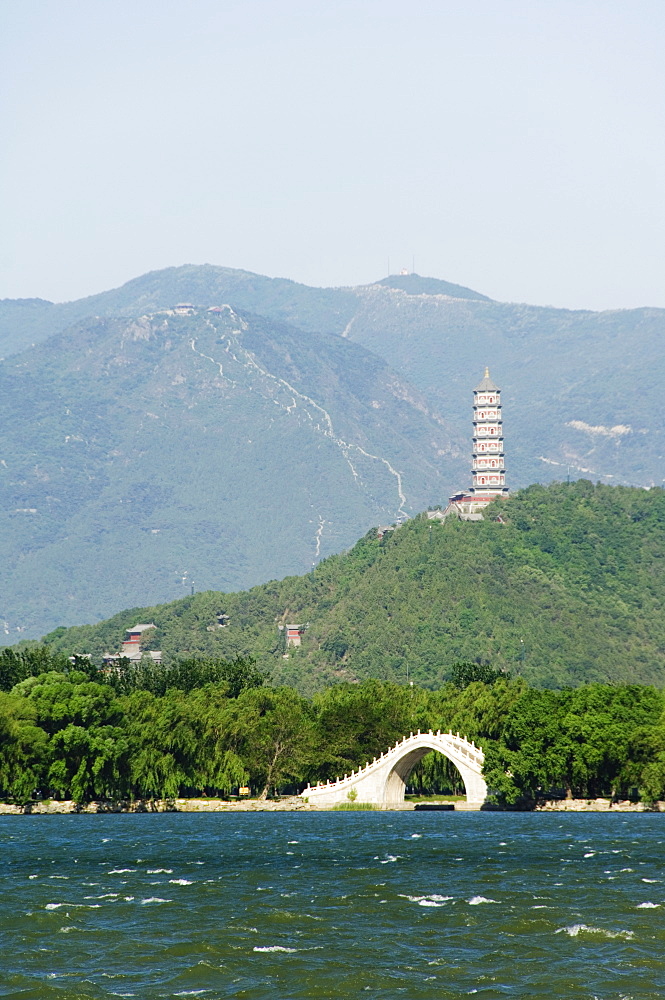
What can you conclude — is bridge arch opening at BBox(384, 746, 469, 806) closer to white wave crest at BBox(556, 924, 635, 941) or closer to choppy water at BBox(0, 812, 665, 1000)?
choppy water at BBox(0, 812, 665, 1000)

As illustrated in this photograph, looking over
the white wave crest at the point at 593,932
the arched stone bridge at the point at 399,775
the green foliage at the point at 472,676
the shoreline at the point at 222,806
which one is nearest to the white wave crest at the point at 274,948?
the white wave crest at the point at 593,932

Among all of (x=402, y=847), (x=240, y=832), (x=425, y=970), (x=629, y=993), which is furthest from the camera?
(x=240, y=832)

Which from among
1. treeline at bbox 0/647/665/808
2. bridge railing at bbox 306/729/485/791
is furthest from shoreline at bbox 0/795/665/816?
bridge railing at bbox 306/729/485/791

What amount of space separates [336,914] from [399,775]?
223 ft

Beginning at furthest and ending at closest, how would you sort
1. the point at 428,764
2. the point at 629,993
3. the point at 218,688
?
the point at 218,688, the point at 428,764, the point at 629,993

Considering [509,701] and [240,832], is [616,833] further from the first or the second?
[509,701]

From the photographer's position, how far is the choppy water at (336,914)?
156 feet

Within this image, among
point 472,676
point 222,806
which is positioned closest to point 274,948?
point 222,806

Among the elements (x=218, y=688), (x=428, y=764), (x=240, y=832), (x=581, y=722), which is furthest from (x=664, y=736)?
(x=218, y=688)

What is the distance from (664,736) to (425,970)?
222ft

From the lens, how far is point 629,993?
45.3m

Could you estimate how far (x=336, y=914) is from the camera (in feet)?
196

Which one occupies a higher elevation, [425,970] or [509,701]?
[509,701]

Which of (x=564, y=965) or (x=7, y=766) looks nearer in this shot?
(x=564, y=965)
